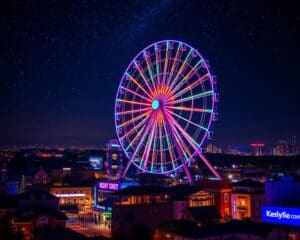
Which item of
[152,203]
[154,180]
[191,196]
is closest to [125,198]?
[152,203]

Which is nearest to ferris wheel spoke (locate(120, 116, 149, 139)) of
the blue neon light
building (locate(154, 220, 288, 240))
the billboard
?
the blue neon light

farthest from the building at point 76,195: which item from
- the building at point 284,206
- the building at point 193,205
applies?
the building at point 284,206

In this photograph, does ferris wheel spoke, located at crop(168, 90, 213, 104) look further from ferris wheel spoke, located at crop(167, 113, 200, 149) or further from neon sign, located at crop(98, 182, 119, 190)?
neon sign, located at crop(98, 182, 119, 190)

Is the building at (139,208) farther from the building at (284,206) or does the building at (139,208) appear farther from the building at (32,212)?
the building at (284,206)

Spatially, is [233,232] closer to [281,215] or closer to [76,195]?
[281,215]

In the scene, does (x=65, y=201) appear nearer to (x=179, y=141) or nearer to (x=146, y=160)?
(x=146, y=160)
